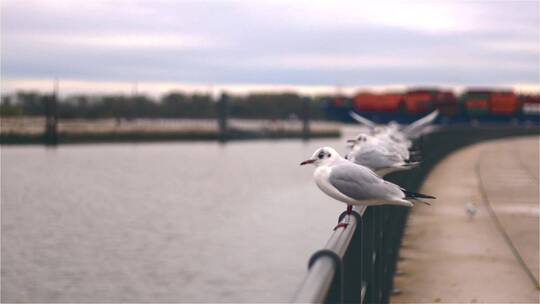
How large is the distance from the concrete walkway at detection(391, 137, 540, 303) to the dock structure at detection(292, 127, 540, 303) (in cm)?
1

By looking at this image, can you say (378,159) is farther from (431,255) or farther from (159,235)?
(159,235)

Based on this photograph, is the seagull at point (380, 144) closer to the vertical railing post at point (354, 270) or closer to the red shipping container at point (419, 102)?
the vertical railing post at point (354, 270)

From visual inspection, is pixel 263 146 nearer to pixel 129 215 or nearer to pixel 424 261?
pixel 129 215

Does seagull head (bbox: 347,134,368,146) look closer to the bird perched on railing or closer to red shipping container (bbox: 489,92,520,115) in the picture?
the bird perched on railing

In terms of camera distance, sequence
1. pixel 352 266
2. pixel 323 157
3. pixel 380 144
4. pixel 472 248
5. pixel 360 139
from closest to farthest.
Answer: pixel 352 266, pixel 323 157, pixel 380 144, pixel 360 139, pixel 472 248

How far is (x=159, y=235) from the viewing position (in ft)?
135

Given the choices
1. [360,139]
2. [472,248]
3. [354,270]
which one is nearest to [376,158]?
[360,139]

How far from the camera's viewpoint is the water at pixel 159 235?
29.3 meters

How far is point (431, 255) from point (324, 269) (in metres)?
9.45

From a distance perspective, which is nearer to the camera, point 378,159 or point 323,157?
point 323,157

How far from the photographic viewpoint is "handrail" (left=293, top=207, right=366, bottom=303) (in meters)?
3.33

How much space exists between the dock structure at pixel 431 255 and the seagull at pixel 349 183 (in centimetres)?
18

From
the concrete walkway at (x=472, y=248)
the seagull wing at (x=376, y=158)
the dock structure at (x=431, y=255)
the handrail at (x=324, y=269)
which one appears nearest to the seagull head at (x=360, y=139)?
the dock structure at (x=431, y=255)

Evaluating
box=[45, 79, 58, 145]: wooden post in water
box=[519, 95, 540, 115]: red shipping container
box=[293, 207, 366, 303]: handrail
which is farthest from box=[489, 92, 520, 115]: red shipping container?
box=[293, 207, 366, 303]: handrail
